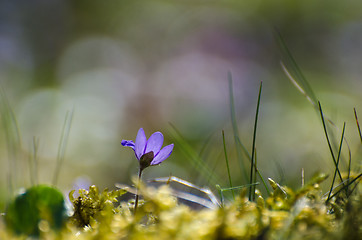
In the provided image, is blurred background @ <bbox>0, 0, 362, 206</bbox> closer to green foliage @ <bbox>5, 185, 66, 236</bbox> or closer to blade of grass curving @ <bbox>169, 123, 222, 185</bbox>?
blade of grass curving @ <bbox>169, 123, 222, 185</bbox>

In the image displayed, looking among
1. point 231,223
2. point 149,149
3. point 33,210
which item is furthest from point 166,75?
point 231,223

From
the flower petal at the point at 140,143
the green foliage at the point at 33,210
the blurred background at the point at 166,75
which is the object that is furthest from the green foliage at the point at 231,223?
the blurred background at the point at 166,75

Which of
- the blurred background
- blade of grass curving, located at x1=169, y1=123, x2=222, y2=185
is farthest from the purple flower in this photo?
the blurred background

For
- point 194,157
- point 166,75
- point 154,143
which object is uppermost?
point 154,143

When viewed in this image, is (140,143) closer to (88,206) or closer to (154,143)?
(154,143)

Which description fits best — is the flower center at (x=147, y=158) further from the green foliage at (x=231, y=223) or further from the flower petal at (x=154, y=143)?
the green foliage at (x=231, y=223)
